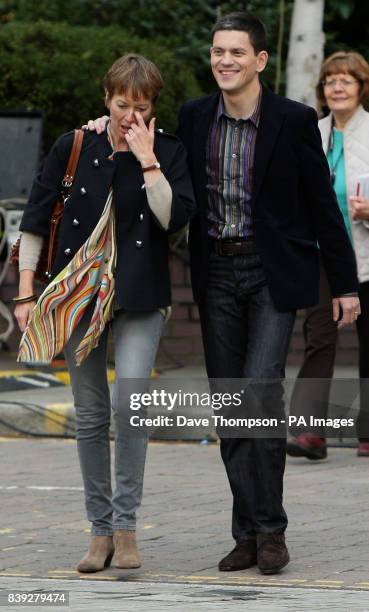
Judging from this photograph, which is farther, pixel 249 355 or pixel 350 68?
pixel 350 68

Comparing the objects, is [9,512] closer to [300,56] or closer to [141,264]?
[141,264]

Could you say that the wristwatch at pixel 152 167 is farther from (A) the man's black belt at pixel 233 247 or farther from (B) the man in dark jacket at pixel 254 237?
(A) the man's black belt at pixel 233 247

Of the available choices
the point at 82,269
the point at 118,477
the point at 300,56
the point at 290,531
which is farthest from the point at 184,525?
the point at 300,56

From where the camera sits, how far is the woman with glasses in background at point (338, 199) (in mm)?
8766

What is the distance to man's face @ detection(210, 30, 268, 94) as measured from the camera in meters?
6.03

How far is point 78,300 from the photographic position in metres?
6.00

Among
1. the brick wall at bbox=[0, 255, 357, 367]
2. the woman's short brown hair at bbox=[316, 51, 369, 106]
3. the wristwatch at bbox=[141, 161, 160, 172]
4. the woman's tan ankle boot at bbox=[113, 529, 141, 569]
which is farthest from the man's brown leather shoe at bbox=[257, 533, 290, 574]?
the brick wall at bbox=[0, 255, 357, 367]

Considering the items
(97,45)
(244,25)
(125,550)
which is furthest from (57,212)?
(97,45)

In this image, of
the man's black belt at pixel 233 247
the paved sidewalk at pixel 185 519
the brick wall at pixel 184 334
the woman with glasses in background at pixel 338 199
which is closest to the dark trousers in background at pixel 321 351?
the woman with glasses in background at pixel 338 199

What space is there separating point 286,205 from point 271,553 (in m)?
1.22

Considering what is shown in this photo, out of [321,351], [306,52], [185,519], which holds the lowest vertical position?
[185,519]

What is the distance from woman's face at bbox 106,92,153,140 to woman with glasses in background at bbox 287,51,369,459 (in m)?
2.83

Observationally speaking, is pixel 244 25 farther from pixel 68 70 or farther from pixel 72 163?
pixel 68 70

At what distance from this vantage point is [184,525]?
7090 millimetres
